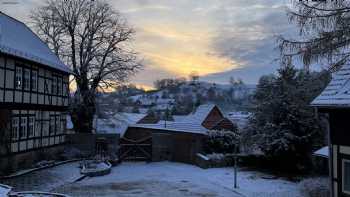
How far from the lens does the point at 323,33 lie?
13.6 m

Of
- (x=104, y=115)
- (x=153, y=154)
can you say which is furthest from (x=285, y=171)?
(x=104, y=115)

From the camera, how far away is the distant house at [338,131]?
12.2 meters

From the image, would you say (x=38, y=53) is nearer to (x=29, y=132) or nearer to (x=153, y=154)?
(x=29, y=132)

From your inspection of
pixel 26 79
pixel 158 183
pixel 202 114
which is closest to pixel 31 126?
pixel 26 79

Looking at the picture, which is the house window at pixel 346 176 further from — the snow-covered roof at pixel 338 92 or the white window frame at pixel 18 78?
the white window frame at pixel 18 78

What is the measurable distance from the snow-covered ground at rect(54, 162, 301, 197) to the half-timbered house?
14.4 ft

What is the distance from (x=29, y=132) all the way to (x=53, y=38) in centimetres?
1219

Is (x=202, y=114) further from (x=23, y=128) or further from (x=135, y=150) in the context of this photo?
(x=23, y=128)

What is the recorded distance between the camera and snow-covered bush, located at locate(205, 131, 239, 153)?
99.1 ft

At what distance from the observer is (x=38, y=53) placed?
2775cm

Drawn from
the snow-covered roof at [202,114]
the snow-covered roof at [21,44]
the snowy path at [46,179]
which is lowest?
the snowy path at [46,179]

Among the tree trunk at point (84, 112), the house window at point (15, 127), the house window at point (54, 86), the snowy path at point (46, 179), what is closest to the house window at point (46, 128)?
the house window at point (54, 86)

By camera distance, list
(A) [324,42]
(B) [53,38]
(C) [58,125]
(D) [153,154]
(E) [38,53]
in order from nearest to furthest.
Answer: (A) [324,42] < (E) [38,53] < (C) [58,125] < (D) [153,154] < (B) [53,38]

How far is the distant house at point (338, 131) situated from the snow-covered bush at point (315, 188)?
4.20 metres
